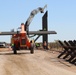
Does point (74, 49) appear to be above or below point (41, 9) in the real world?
below

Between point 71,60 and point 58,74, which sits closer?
point 58,74

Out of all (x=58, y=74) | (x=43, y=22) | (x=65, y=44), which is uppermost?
(x=43, y=22)

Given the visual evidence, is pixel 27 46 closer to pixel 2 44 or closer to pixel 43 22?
pixel 43 22

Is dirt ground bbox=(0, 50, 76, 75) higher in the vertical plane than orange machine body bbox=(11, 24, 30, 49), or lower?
lower

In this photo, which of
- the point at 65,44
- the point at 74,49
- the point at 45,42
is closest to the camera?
the point at 74,49

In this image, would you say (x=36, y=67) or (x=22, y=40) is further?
(x=22, y=40)

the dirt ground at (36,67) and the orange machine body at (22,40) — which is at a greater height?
the orange machine body at (22,40)

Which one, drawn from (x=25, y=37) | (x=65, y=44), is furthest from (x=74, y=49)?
(x=25, y=37)

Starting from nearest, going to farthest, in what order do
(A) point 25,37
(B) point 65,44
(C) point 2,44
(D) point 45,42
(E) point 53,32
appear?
1. (B) point 65,44
2. (A) point 25,37
3. (E) point 53,32
4. (D) point 45,42
5. (C) point 2,44

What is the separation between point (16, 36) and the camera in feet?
125

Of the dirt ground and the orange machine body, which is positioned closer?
the dirt ground

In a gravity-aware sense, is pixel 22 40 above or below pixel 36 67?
above

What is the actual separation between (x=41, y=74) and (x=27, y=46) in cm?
2223

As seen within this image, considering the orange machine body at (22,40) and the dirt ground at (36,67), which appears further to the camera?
the orange machine body at (22,40)
